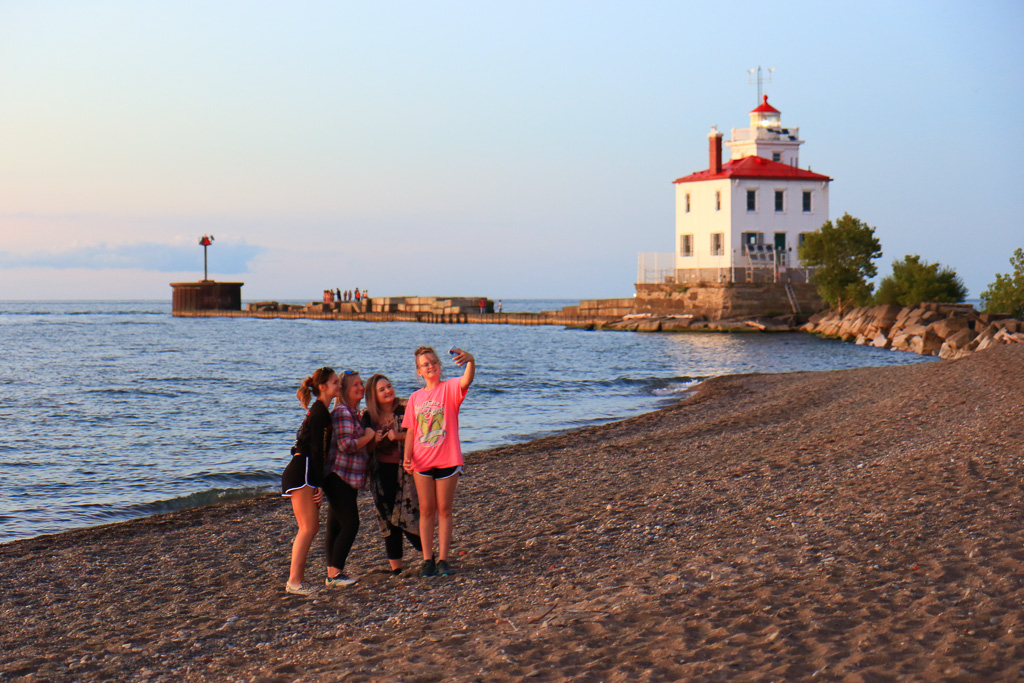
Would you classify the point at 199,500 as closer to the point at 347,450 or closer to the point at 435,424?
the point at 347,450

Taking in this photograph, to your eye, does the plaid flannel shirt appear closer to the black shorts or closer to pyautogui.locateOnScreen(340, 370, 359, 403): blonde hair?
pyautogui.locateOnScreen(340, 370, 359, 403): blonde hair

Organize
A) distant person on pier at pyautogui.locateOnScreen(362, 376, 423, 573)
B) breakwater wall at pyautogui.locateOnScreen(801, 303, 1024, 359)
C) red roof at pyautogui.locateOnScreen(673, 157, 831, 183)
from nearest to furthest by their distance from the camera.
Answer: distant person on pier at pyautogui.locateOnScreen(362, 376, 423, 573)
breakwater wall at pyautogui.locateOnScreen(801, 303, 1024, 359)
red roof at pyautogui.locateOnScreen(673, 157, 831, 183)

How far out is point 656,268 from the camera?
204ft

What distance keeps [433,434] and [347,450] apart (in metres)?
0.61

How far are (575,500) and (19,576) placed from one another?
5.34m

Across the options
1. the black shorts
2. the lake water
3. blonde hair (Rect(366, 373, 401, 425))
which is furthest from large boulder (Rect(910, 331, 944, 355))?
blonde hair (Rect(366, 373, 401, 425))

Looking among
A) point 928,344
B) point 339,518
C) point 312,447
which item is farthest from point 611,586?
point 928,344

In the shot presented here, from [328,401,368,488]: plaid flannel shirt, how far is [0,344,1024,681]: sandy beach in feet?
2.97

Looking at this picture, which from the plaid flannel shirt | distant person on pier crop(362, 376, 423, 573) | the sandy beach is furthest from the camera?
distant person on pier crop(362, 376, 423, 573)

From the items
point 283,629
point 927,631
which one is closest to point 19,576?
point 283,629

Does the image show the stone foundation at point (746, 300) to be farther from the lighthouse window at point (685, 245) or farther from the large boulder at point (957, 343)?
the large boulder at point (957, 343)

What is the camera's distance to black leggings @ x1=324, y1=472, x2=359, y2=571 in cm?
649

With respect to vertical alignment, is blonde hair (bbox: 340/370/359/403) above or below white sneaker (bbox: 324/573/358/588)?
above

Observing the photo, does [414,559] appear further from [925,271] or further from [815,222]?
[815,222]
